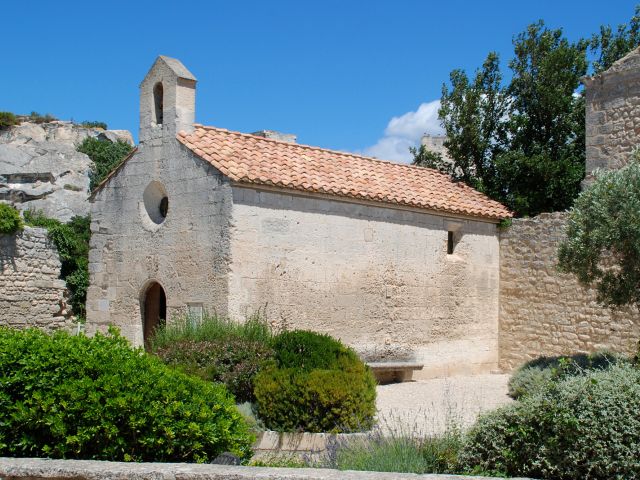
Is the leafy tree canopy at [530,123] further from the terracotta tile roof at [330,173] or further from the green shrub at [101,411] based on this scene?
the green shrub at [101,411]

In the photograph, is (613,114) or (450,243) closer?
(613,114)

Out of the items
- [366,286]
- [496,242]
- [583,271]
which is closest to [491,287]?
[496,242]

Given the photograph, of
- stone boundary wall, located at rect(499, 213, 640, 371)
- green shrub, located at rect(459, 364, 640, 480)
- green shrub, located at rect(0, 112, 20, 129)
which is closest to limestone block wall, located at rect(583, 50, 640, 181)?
stone boundary wall, located at rect(499, 213, 640, 371)

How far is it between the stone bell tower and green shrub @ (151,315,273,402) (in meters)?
4.10

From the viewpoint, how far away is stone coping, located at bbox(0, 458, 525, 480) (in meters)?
5.11

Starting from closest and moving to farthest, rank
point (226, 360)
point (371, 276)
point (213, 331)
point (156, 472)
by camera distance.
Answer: point (156, 472) < point (226, 360) < point (213, 331) < point (371, 276)

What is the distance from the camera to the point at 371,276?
14477 mm

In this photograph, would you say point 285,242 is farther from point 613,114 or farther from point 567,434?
point 567,434

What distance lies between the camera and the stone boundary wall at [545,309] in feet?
48.1

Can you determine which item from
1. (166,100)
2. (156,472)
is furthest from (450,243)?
(156,472)

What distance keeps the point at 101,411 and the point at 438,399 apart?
7.45 metres

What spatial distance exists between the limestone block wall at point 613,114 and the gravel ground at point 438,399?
4.90 m

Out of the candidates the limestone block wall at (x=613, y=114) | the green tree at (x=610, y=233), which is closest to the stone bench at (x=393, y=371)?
the green tree at (x=610, y=233)

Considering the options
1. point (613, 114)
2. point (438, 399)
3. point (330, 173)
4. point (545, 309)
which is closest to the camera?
point (438, 399)
